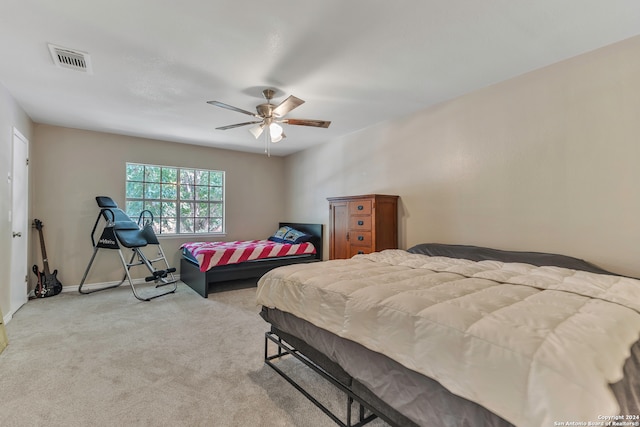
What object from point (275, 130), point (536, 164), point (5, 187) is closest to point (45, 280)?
point (5, 187)

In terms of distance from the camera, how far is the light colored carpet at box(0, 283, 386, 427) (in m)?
1.68

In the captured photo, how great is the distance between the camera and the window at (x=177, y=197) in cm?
501

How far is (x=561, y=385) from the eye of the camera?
0.81 m

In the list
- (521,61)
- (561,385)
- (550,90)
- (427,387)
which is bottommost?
(427,387)

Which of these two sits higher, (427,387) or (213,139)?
(213,139)

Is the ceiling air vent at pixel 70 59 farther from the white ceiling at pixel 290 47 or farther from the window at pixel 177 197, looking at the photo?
the window at pixel 177 197

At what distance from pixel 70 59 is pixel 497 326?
347 centimetres

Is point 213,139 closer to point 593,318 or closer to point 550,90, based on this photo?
point 550,90

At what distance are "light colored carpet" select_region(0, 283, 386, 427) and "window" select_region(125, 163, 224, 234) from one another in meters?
2.06

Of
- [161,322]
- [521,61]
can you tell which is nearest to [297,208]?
[161,322]

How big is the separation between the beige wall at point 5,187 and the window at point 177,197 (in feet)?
5.65

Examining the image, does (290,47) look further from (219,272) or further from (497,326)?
(219,272)

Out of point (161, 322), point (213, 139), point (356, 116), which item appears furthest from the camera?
point (213, 139)

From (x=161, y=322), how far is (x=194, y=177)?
310 cm
